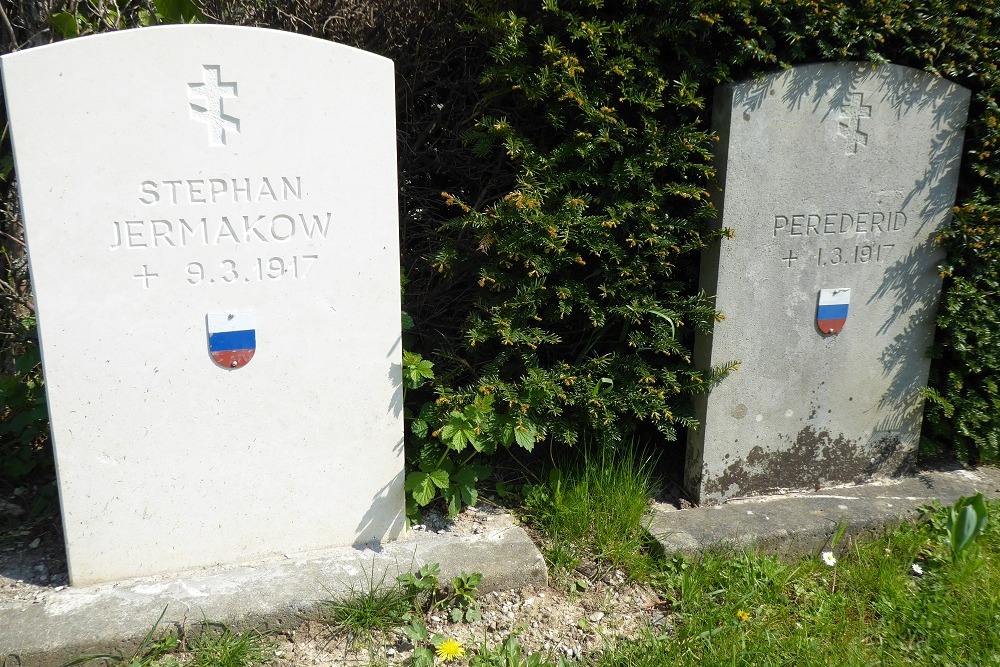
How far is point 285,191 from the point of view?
249 centimetres

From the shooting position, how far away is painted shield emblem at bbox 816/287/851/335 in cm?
308

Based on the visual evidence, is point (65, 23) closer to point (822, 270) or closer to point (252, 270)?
point (252, 270)

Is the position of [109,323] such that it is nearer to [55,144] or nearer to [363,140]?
[55,144]

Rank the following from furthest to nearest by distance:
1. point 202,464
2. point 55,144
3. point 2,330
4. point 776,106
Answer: point 2,330
point 776,106
point 202,464
point 55,144

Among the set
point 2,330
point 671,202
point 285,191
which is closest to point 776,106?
point 671,202

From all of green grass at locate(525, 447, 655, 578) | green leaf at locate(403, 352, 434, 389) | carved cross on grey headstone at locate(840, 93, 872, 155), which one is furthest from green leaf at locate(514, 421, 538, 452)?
carved cross on grey headstone at locate(840, 93, 872, 155)

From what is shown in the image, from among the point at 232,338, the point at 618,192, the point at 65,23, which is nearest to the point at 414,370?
the point at 232,338

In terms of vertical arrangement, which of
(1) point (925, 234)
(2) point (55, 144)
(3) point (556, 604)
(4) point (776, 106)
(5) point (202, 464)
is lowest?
(3) point (556, 604)

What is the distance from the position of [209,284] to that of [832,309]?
2.26 metres

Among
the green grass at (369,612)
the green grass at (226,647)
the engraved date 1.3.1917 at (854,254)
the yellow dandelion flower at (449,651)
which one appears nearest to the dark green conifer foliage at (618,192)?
the engraved date 1.3.1917 at (854,254)

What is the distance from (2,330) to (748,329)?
3.09 meters

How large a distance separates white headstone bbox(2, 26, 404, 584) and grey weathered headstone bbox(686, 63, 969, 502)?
125cm

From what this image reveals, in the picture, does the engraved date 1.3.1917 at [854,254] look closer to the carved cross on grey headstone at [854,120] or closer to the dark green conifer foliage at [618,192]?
the dark green conifer foliage at [618,192]

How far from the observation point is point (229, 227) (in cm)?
246
